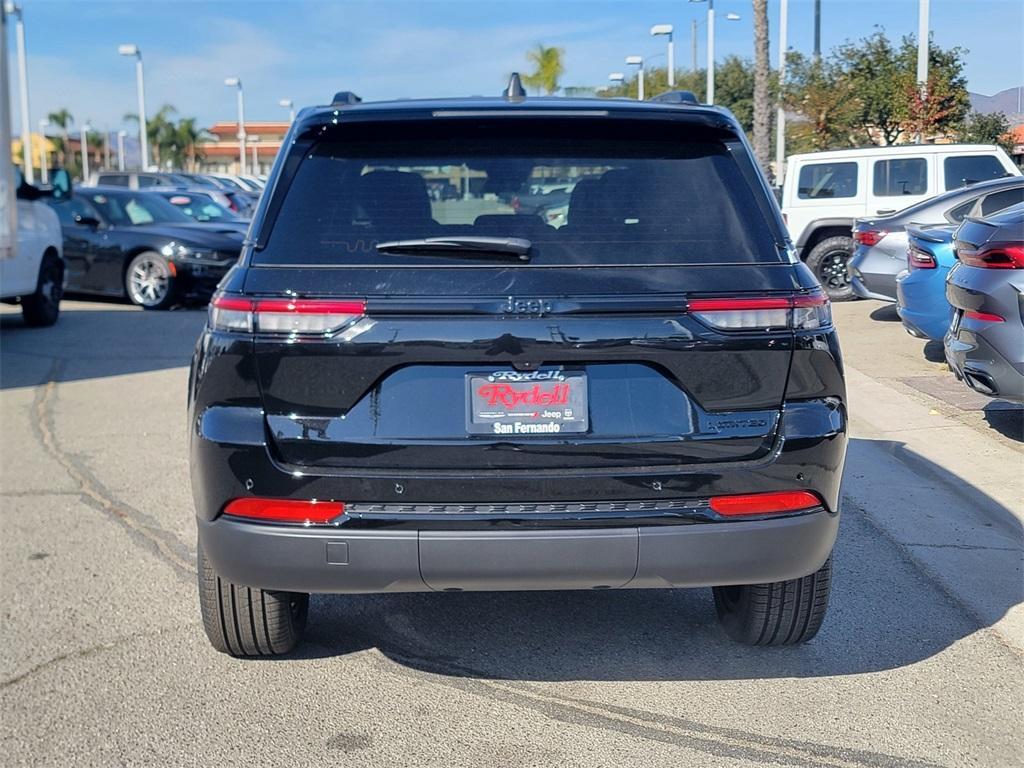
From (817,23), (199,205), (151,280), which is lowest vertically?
(151,280)

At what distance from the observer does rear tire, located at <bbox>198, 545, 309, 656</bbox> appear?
148 inches

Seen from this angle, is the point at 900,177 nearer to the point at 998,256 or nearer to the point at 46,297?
the point at 998,256

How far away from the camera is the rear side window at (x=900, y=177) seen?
51.1 ft

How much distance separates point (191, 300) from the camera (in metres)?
15.5

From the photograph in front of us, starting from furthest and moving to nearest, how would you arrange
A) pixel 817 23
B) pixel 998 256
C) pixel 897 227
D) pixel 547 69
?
pixel 547 69 → pixel 817 23 → pixel 897 227 → pixel 998 256

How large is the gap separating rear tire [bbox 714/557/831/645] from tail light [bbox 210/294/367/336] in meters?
1.71

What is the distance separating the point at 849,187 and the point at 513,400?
13992 millimetres

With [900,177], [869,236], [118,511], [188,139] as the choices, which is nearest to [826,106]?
[900,177]

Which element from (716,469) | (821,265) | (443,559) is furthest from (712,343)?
(821,265)

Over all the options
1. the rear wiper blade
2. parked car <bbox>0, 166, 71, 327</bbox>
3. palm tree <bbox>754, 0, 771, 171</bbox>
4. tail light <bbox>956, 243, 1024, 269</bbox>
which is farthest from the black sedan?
palm tree <bbox>754, 0, 771, 171</bbox>

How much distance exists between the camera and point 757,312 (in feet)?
10.7

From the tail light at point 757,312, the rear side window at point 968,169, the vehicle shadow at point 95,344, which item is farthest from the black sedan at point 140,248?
the tail light at point 757,312

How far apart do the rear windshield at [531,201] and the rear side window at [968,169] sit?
12.8 metres

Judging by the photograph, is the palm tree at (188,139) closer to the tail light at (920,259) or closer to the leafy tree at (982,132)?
the leafy tree at (982,132)
